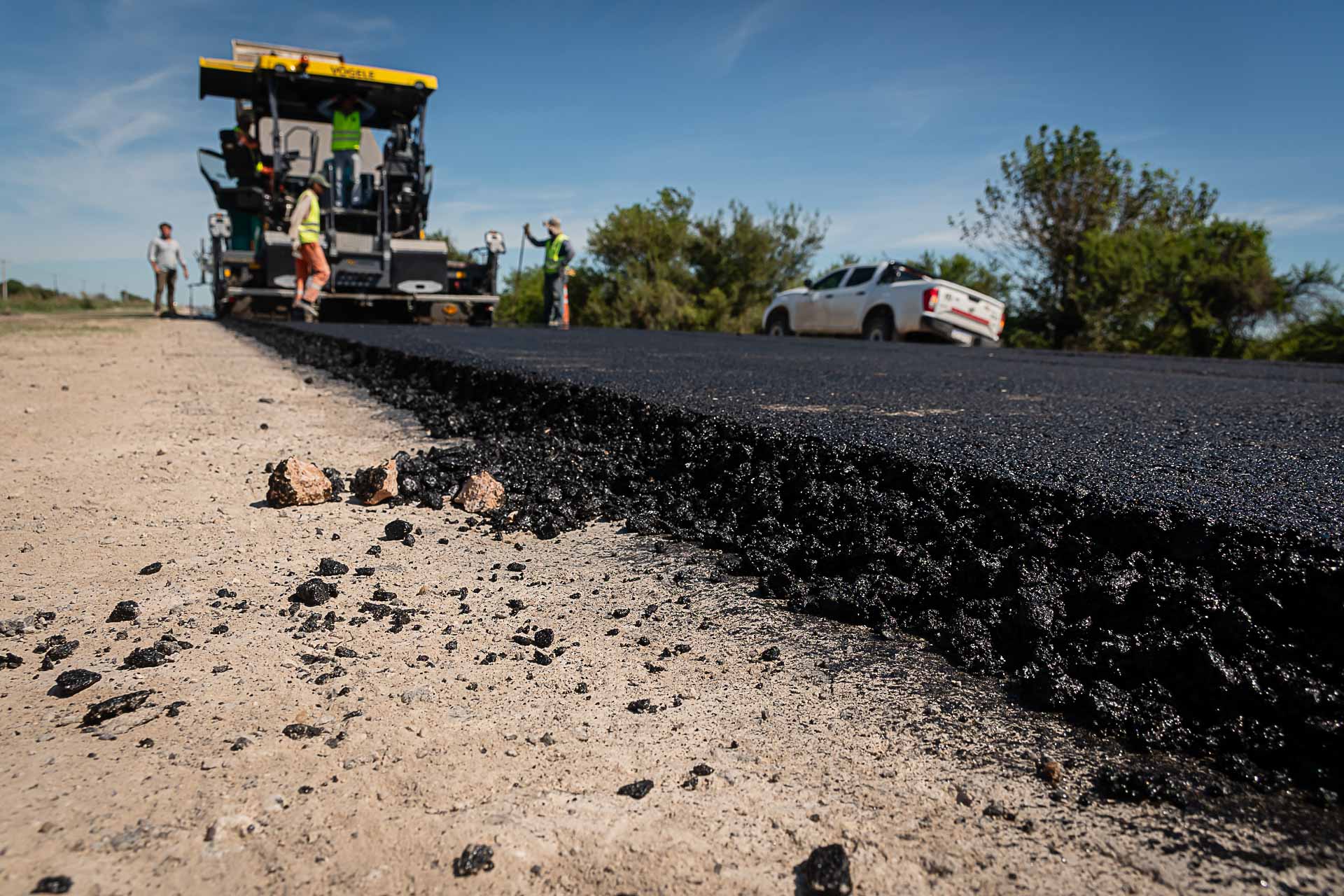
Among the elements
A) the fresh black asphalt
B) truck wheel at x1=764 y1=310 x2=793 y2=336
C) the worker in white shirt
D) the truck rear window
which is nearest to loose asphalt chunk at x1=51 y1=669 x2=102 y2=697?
the fresh black asphalt

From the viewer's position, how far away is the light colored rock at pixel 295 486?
10.3 feet

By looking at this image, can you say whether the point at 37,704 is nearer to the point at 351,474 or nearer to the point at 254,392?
the point at 351,474

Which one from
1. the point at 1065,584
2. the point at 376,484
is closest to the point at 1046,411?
the point at 1065,584

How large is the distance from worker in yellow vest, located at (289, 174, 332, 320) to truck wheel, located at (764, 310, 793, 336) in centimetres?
884

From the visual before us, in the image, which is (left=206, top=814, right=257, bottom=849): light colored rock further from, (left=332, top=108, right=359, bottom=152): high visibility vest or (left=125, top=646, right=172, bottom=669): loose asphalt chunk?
(left=332, top=108, right=359, bottom=152): high visibility vest

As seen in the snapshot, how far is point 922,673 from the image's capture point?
1.86 m

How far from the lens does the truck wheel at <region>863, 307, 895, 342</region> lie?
Result: 15289 mm

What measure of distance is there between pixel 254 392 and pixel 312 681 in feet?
15.3

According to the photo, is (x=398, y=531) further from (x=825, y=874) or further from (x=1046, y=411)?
(x=1046, y=411)

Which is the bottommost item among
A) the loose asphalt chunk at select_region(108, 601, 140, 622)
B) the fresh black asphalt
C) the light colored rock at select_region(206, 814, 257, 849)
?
the light colored rock at select_region(206, 814, 257, 849)

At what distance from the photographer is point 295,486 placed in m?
3.14

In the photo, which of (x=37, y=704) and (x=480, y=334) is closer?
(x=37, y=704)

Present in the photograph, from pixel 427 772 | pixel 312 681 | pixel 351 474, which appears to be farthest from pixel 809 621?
pixel 351 474

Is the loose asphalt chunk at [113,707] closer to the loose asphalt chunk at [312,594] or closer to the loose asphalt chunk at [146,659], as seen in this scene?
the loose asphalt chunk at [146,659]
